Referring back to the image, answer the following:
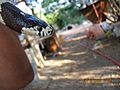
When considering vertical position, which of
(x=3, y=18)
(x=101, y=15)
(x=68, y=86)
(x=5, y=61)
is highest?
(x=3, y=18)

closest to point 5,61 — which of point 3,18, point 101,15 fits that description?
point 3,18

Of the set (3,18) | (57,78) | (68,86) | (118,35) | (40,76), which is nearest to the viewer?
(3,18)

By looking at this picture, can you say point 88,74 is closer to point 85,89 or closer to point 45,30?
point 85,89

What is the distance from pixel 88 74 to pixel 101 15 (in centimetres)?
601

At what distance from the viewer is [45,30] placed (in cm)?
206

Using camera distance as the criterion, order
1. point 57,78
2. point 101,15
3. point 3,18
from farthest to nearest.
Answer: point 101,15 → point 57,78 → point 3,18

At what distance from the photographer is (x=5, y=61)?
208 cm

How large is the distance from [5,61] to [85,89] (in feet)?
7.14

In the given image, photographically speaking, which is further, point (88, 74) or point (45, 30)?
point (88, 74)

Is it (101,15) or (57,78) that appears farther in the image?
(101,15)

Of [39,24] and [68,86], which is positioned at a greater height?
[39,24]

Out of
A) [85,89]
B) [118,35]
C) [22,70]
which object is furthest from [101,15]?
[22,70]

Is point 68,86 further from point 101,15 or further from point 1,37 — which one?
point 101,15

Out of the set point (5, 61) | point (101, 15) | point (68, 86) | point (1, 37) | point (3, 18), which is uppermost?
point (3, 18)
